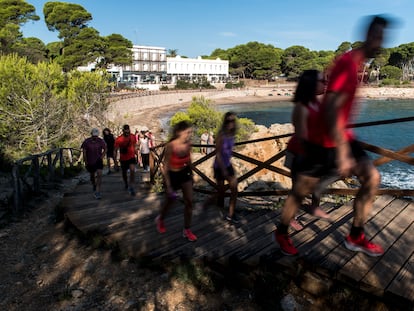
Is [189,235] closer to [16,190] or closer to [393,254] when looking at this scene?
[393,254]

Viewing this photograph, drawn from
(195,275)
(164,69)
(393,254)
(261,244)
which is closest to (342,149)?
(393,254)

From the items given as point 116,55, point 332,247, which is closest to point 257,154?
point 332,247

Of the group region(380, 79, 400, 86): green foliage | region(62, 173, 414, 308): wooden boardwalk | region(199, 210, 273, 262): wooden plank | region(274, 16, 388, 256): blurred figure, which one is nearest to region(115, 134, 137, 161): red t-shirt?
region(62, 173, 414, 308): wooden boardwalk

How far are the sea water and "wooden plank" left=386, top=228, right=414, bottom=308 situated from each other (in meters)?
1.35

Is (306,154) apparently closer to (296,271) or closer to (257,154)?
(296,271)

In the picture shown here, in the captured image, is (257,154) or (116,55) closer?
(257,154)

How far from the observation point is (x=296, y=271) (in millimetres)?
3047

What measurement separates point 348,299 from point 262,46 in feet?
377

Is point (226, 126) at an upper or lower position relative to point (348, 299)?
upper

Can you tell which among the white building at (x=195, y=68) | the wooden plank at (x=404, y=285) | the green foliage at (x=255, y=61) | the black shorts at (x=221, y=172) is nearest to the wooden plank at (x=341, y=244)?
the wooden plank at (x=404, y=285)

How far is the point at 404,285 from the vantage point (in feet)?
8.63

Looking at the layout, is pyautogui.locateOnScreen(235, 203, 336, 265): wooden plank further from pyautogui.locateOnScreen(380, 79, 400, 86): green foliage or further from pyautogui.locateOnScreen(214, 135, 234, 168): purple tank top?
pyautogui.locateOnScreen(380, 79, 400, 86): green foliage

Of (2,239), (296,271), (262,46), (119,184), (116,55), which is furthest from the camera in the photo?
(262,46)

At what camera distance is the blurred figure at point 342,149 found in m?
2.38
